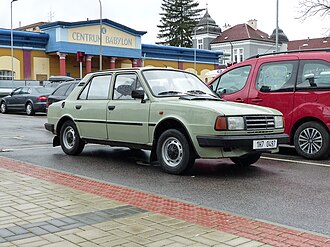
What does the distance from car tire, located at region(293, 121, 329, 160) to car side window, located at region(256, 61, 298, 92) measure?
0.89 meters

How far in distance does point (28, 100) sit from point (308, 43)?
6751 cm

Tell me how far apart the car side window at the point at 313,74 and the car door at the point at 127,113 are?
337 centimetres

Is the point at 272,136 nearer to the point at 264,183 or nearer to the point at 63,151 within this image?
the point at 264,183

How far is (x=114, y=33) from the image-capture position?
4416cm

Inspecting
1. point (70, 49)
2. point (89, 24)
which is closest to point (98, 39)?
point (89, 24)

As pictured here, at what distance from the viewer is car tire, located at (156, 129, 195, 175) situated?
24.3 feet

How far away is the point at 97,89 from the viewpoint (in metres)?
9.30

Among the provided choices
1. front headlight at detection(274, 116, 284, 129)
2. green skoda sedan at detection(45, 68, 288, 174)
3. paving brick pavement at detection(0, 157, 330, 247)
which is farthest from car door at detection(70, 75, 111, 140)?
front headlight at detection(274, 116, 284, 129)

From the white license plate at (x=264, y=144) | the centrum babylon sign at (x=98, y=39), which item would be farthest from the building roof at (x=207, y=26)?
the white license plate at (x=264, y=144)

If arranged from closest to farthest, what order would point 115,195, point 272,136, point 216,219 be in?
point 216,219, point 115,195, point 272,136

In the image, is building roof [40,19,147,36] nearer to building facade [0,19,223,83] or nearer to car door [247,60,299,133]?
building facade [0,19,223,83]

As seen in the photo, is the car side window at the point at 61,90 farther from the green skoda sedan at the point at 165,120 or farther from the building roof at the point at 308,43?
the building roof at the point at 308,43

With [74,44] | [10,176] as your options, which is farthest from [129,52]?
[10,176]

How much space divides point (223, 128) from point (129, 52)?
39372mm
